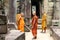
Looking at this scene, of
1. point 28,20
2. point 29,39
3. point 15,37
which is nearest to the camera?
point 15,37

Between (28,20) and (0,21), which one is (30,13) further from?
(0,21)

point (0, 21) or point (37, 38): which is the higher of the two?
point (0, 21)

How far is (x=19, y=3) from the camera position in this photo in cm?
2402

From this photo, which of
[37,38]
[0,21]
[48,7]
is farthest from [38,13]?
[0,21]

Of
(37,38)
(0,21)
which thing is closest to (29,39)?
(37,38)

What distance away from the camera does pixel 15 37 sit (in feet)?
36.7

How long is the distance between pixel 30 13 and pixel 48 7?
1.75 m

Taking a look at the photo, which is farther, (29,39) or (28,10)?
(28,10)

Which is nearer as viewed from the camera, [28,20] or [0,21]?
[0,21]

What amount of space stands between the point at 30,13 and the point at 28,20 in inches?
25.3

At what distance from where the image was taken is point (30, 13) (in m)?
23.8

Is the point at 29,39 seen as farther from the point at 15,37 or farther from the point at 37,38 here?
the point at 15,37

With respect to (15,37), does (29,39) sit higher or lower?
lower

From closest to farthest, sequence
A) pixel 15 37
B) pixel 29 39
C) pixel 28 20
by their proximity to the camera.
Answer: pixel 15 37, pixel 29 39, pixel 28 20
